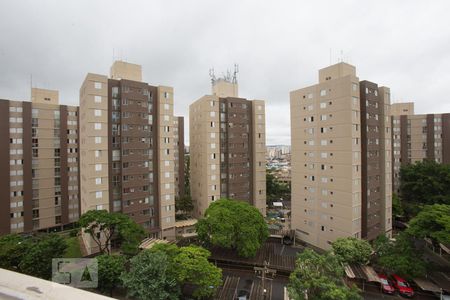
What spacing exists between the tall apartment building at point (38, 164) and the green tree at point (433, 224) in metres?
59.9

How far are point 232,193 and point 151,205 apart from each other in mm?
16786

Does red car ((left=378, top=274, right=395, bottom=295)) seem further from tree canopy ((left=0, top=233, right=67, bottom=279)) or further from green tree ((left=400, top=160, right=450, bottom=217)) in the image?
tree canopy ((left=0, top=233, right=67, bottom=279))

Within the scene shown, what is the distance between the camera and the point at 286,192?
70.8m

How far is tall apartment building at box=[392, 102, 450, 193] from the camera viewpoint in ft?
186

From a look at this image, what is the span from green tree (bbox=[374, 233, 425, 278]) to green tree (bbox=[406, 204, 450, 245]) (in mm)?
1603

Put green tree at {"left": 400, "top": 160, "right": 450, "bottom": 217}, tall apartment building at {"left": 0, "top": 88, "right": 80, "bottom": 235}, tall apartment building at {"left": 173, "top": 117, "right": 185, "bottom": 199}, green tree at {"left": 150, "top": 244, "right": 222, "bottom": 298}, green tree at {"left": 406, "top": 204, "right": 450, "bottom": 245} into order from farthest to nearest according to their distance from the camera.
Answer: tall apartment building at {"left": 173, "top": 117, "right": 185, "bottom": 199} → tall apartment building at {"left": 0, "top": 88, "right": 80, "bottom": 235} → green tree at {"left": 400, "top": 160, "right": 450, "bottom": 217} → green tree at {"left": 406, "top": 204, "right": 450, "bottom": 245} → green tree at {"left": 150, "top": 244, "right": 222, "bottom": 298}

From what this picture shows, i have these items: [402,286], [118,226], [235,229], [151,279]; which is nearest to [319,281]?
[151,279]

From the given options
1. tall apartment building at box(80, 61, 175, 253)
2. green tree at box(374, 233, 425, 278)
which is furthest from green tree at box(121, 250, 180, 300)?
green tree at box(374, 233, 425, 278)

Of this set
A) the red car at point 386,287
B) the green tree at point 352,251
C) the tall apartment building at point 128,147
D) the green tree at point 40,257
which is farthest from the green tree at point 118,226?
the red car at point 386,287

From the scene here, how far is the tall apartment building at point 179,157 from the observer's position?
5681 centimetres

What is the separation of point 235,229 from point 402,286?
20290 mm

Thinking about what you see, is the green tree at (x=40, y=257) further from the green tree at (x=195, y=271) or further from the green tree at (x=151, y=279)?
the green tree at (x=195, y=271)

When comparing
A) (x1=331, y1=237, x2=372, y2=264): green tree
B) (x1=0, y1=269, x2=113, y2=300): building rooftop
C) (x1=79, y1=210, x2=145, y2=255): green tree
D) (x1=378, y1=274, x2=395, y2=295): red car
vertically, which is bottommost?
(x1=378, y1=274, x2=395, y2=295): red car

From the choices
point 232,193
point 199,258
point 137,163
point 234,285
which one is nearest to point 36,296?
point 199,258
